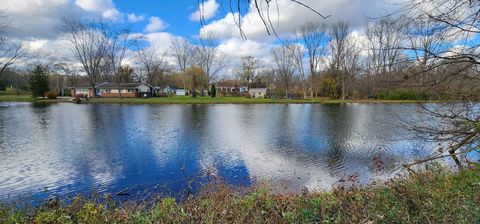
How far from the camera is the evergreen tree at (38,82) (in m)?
55.7

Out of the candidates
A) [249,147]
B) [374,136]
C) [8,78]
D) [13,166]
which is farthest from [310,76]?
[8,78]

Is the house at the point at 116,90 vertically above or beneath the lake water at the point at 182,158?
above

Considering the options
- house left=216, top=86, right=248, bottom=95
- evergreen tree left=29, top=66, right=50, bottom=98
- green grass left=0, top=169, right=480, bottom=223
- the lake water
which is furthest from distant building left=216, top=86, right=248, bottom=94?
green grass left=0, top=169, right=480, bottom=223

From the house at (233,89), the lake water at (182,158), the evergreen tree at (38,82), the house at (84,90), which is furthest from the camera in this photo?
the house at (233,89)

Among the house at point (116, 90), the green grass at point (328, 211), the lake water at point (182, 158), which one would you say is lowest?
the lake water at point (182, 158)

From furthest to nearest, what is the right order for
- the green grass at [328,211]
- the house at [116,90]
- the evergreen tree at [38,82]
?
the house at [116,90] → the evergreen tree at [38,82] → the green grass at [328,211]

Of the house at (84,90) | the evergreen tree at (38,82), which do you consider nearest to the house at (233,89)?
the house at (84,90)

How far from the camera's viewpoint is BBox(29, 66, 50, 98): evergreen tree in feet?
183

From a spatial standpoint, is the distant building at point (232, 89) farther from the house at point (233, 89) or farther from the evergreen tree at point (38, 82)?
the evergreen tree at point (38, 82)

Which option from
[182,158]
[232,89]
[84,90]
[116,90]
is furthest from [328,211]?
[232,89]

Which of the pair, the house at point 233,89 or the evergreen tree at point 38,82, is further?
the house at point 233,89

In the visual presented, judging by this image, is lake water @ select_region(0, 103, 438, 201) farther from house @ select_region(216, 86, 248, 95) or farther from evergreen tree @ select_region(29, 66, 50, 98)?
house @ select_region(216, 86, 248, 95)

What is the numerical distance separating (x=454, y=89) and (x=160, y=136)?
14.7 metres

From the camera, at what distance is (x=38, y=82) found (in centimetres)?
5594
